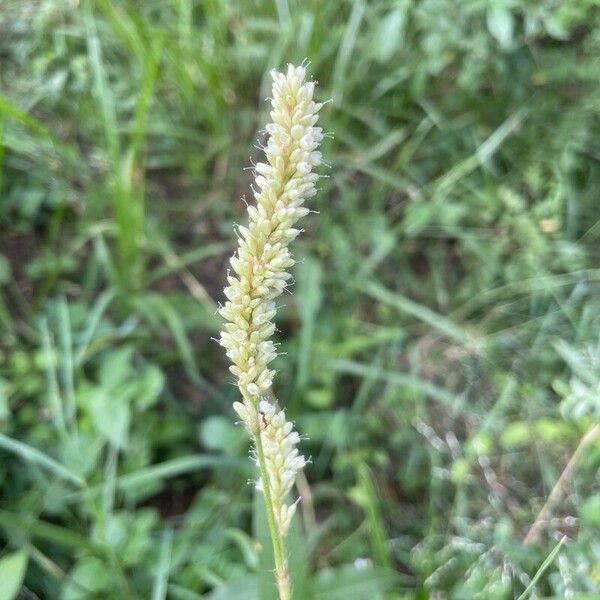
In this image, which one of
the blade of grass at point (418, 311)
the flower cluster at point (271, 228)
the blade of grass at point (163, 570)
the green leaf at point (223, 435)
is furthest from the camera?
the blade of grass at point (418, 311)

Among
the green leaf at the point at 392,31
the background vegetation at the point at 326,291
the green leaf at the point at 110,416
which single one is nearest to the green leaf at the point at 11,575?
the background vegetation at the point at 326,291

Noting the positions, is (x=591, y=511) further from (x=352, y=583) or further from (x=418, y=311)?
(x=418, y=311)

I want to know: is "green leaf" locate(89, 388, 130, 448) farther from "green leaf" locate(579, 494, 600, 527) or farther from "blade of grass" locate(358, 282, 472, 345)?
"green leaf" locate(579, 494, 600, 527)

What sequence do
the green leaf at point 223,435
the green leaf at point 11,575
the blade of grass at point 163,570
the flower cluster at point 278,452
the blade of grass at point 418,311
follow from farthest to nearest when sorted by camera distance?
the blade of grass at point 418,311 → the green leaf at point 223,435 → the blade of grass at point 163,570 → the green leaf at point 11,575 → the flower cluster at point 278,452

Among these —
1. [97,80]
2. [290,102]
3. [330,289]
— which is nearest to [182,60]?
[97,80]

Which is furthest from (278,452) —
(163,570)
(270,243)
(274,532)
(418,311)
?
(418,311)

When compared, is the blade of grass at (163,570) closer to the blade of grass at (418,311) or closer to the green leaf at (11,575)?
the green leaf at (11,575)

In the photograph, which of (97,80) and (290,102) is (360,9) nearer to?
(97,80)

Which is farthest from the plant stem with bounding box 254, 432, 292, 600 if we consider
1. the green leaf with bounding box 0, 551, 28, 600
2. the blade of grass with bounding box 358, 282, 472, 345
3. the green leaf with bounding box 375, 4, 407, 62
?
the green leaf with bounding box 375, 4, 407, 62
